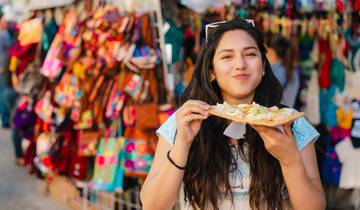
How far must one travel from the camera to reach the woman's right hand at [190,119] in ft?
5.90

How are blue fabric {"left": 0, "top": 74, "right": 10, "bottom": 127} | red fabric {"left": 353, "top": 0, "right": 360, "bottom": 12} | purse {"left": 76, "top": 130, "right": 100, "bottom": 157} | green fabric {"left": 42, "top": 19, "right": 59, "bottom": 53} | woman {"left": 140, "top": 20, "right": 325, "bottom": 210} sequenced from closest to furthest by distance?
woman {"left": 140, "top": 20, "right": 325, "bottom": 210}
red fabric {"left": 353, "top": 0, "right": 360, "bottom": 12}
purse {"left": 76, "top": 130, "right": 100, "bottom": 157}
green fabric {"left": 42, "top": 19, "right": 59, "bottom": 53}
blue fabric {"left": 0, "top": 74, "right": 10, "bottom": 127}

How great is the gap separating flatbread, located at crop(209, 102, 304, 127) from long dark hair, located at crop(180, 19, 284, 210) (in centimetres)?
12

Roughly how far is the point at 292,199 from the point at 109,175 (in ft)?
9.36

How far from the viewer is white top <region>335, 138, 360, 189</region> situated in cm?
404

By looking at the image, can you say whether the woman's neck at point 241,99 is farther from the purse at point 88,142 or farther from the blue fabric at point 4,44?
the blue fabric at point 4,44

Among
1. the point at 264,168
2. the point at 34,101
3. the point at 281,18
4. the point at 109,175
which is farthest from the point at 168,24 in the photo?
the point at 264,168

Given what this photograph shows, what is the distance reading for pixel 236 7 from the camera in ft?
14.5

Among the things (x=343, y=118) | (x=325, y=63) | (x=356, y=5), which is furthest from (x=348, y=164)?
(x=356, y=5)

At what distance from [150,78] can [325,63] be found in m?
1.44

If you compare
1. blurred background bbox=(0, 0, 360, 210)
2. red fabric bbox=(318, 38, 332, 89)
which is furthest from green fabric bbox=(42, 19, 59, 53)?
red fabric bbox=(318, 38, 332, 89)

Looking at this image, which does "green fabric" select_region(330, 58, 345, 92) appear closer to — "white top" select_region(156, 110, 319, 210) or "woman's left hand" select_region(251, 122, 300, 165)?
"white top" select_region(156, 110, 319, 210)

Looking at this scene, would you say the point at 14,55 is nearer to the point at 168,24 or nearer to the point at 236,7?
the point at 168,24

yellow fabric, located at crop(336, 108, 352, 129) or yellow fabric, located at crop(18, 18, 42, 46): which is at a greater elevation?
yellow fabric, located at crop(18, 18, 42, 46)

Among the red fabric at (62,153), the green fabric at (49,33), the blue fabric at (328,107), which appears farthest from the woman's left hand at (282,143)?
the green fabric at (49,33)
